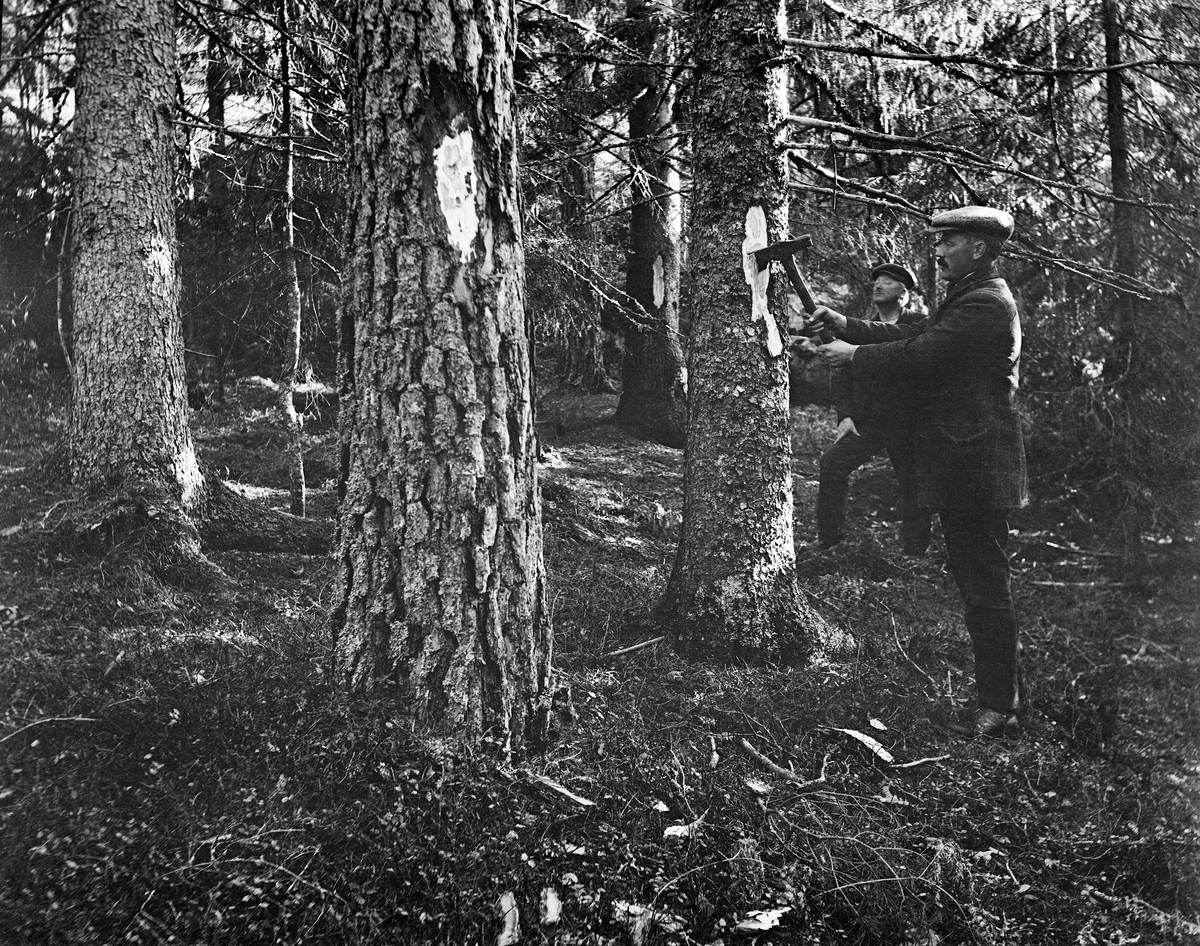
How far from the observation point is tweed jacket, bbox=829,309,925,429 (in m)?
4.79

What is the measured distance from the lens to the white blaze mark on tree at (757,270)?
440 cm

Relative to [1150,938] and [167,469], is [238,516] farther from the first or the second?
[1150,938]

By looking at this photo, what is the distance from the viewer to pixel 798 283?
180 inches

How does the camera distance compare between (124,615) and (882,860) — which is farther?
(124,615)

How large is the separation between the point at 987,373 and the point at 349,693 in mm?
3739

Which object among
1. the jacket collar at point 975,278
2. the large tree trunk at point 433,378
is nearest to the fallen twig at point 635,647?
the large tree trunk at point 433,378

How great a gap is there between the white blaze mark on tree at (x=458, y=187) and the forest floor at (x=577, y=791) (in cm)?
192

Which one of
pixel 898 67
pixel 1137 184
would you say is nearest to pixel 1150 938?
pixel 1137 184

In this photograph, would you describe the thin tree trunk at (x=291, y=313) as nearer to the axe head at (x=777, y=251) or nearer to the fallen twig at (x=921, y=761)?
the axe head at (x=777, y=251)

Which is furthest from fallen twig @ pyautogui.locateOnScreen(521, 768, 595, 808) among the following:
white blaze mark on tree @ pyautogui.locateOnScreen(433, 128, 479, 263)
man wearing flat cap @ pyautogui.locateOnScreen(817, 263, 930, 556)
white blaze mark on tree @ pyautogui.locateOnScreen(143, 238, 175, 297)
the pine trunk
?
white blaze mark on tree @ pyautogui.locateOnScreen(143, 238, 175, 297)

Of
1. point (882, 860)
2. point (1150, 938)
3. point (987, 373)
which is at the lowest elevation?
point (1150, 938)

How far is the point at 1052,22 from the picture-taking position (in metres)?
5.00

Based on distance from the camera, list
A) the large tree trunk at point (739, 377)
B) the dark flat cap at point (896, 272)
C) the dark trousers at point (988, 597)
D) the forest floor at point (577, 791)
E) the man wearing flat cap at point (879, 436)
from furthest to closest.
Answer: the dark flat cap at point (896, 272) → the man wearing flat cap at point (879, 436) → the large tree trunk at point (739, 377) → the dark trousers at point (988, 597) → the forest floor at point (577, 791)

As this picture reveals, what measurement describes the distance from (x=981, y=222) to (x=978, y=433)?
118 cm
